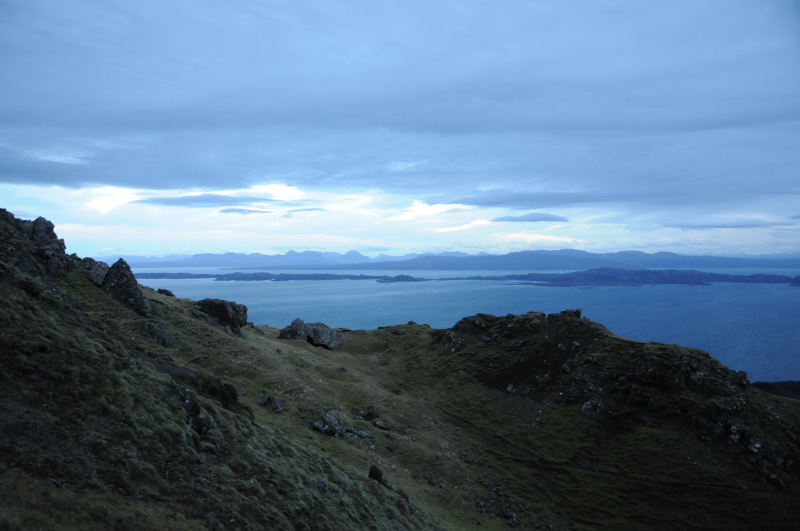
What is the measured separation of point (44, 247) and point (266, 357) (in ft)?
87.6

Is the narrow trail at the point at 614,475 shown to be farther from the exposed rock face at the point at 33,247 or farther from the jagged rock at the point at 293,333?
the exposed rock face at the point at 33,247

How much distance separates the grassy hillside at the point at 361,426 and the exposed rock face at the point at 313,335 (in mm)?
3370

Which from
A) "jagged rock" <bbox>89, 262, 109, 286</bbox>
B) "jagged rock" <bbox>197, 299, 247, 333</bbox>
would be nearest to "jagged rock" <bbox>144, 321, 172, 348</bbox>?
"jagged rock" <bbox>89, 262, 109, 286</bbox>

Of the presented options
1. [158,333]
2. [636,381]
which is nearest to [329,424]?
[158,333]

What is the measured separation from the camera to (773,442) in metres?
35.6

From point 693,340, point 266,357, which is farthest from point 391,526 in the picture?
point 693,340

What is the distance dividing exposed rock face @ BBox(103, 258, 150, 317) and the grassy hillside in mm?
1386

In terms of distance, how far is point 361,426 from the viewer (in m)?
37.9

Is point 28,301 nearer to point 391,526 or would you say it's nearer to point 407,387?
point 391,526

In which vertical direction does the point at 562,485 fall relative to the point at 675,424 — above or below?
below

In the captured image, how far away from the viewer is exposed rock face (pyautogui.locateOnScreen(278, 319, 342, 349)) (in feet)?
213

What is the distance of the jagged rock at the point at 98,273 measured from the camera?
44.4 m

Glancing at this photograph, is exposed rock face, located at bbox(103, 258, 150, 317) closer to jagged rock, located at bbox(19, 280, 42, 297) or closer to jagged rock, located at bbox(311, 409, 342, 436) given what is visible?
jagged rock, located at bbox(19, 280, 42, 297)

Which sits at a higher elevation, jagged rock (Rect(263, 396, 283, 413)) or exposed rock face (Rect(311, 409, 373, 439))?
jagged rock (Rect(263, 396, 283, 413))
